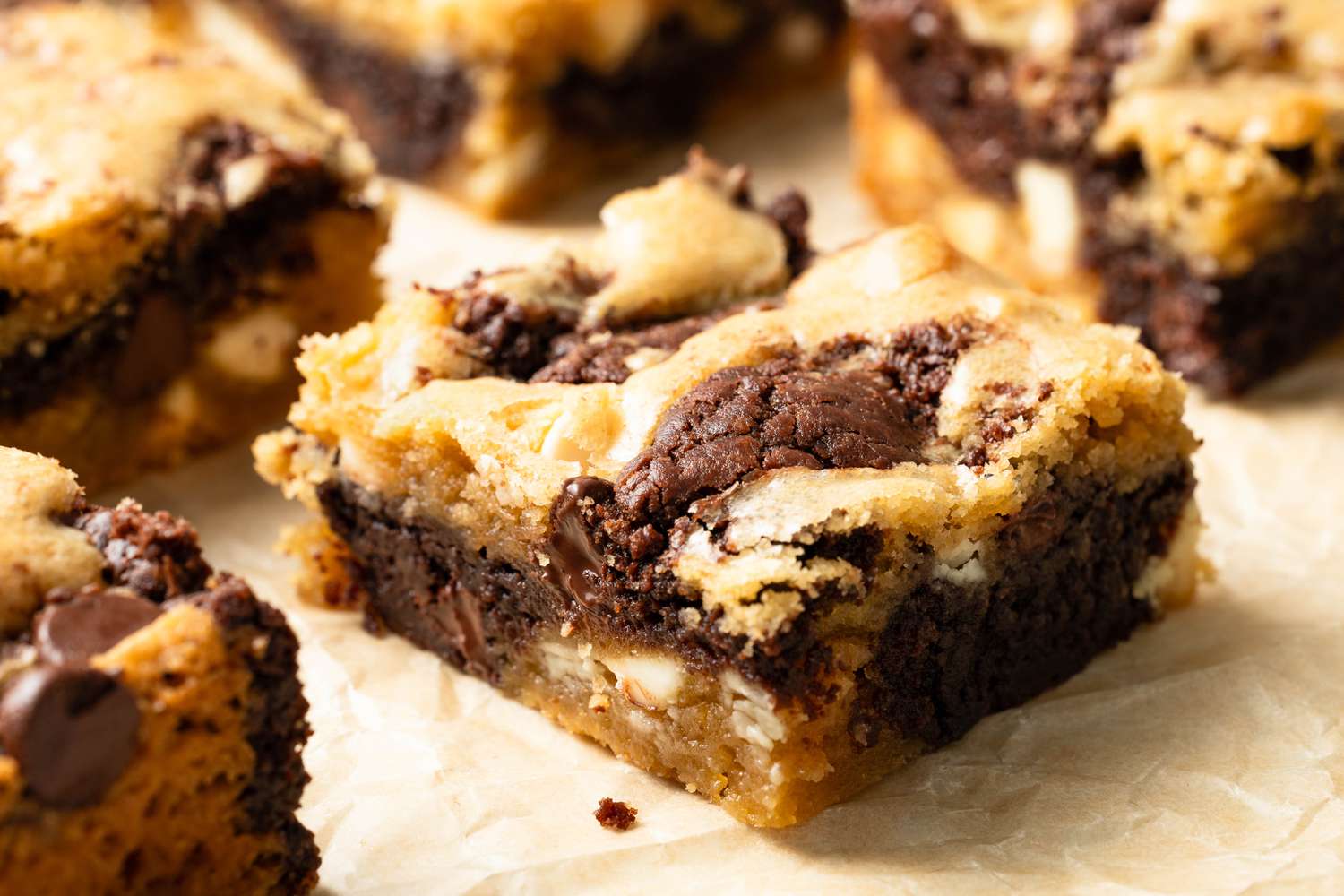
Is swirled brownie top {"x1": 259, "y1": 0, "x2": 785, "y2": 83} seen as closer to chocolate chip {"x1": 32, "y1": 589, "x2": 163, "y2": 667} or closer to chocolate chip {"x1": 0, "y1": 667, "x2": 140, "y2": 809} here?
chocolate chip {"x1": 32, "y1": 589, "x2": 163, "y2": 667}

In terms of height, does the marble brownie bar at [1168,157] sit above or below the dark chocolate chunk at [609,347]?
above

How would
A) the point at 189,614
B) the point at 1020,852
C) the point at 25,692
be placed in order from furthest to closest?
the point at 1020,852
the point at 189,614
the point at 25,692

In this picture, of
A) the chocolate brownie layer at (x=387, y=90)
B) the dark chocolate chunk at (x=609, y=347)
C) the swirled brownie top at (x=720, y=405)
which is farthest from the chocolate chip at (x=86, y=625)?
the chocolate brownie layer at (x=387, y=90)

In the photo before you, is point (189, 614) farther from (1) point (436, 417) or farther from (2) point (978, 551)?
A: (2) point (978, 551)

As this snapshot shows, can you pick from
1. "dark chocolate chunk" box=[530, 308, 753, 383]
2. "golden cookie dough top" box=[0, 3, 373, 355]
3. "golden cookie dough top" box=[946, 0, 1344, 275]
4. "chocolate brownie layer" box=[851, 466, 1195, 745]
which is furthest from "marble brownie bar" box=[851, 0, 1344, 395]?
"golden cookie dough top" box=[0, 3, 373, 355]

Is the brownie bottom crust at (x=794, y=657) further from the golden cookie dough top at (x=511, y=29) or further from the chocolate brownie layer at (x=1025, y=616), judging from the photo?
the golden cookie dough top at (x=511, y=29)

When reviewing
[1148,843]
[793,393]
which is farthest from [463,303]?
[1148,843]

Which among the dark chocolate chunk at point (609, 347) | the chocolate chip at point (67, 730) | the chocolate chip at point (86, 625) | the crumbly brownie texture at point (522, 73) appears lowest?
the chocolate chip at point (67, 730)
